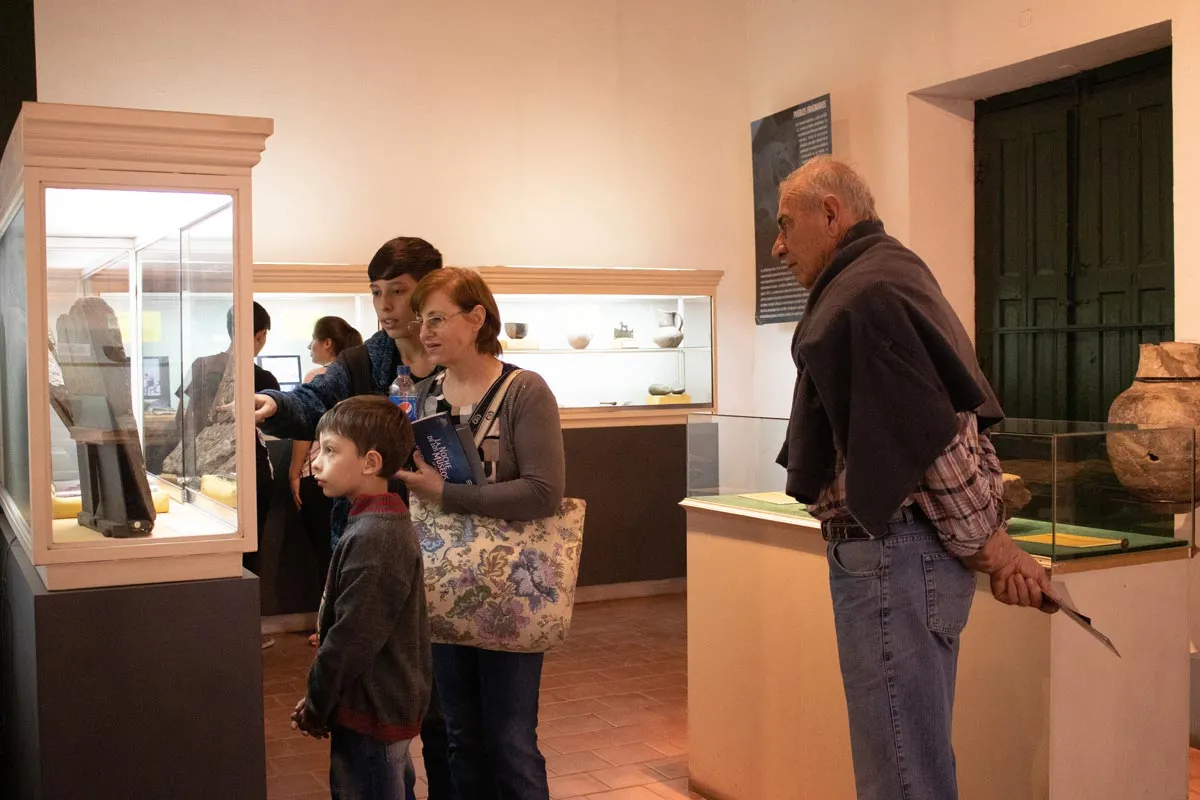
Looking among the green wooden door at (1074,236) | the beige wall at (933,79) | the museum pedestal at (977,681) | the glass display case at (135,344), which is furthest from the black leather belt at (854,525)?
the green wooden door at (1074,236)

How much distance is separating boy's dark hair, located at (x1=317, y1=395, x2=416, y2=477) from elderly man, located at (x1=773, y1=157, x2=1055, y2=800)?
94cm

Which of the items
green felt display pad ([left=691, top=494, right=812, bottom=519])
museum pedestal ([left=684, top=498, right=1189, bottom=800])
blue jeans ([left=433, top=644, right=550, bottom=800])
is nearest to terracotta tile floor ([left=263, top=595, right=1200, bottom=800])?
museum pedestal ([left=684, top=498, right=1189, bottom=800])

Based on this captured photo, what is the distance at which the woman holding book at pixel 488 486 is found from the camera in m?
2.93

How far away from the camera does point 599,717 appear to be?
524 centimetres

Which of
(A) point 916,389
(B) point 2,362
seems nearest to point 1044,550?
(A) point 916,389

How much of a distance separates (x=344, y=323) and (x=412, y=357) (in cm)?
361

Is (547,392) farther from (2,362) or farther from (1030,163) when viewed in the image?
(1030,163)

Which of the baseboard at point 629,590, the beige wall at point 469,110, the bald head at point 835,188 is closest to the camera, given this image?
the bald head at point 835,188

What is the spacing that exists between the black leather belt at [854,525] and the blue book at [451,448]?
2.87 feet

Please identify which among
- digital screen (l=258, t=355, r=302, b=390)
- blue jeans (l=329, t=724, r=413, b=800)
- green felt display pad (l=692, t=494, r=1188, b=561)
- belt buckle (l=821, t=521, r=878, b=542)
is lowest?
blue jeans (l=329, t=724, r=413, b=800)

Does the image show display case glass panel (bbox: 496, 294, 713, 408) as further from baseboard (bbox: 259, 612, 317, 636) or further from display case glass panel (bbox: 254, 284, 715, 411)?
baseboard (bbox: 259, 612, 317, 636)

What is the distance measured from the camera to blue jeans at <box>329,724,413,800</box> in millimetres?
2715

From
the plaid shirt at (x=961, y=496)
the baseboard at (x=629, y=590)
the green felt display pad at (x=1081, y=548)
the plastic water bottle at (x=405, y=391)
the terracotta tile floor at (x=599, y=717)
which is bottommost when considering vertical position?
the terracotta tile floor at (x=599, y=717)

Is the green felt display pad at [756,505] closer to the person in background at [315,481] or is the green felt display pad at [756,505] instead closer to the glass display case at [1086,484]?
the glass display case at [1086,484]
